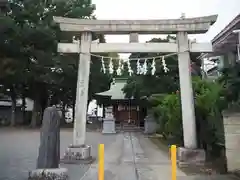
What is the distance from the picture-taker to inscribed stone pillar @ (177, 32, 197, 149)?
10688 mm

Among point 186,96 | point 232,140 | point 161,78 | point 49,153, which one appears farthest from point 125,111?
point 49,153

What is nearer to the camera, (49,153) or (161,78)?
(49,153)

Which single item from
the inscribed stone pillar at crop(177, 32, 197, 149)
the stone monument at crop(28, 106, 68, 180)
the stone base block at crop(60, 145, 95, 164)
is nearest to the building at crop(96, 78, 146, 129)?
the inscribed stone pillar at crop(177, 32, 197, 149)

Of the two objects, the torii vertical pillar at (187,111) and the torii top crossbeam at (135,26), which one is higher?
the torii top crossbeam at (135,26)

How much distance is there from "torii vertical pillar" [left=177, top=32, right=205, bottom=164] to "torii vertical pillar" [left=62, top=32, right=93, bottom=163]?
3568 millimetres

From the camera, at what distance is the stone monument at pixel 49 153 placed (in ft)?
21.5

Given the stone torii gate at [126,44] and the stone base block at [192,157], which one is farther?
the stone torii gate at [126,44]

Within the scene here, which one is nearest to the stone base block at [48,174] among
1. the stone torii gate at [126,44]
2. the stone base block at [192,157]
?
the stone torii gate at [126,44]

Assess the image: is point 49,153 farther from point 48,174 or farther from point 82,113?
point 82,113

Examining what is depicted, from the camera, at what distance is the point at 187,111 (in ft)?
35.5

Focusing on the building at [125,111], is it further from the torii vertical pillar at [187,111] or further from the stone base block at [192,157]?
the stone base block at [192,157]

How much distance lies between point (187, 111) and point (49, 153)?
5.90 meters

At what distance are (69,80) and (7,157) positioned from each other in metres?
22.3

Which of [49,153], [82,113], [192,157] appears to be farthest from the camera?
[82,113]
